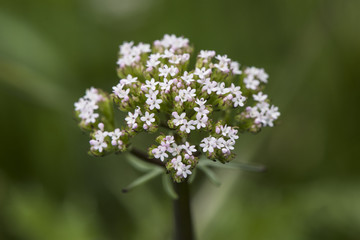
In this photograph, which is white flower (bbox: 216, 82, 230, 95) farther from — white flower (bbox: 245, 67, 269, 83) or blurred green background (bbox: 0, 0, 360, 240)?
blurred green background (bbox: 0, 0, 360, 240)

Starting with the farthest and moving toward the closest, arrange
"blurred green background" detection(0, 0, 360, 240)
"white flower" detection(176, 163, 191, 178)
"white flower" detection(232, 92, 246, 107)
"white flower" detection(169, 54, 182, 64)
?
"blurred green background" detection(0, 0, 360, 240) → "white flower" detection(169, 54, 182, 64) → "white flower" detection(232, 92, 246, 107) → "white flower" detection(176, 163, 191, 178)

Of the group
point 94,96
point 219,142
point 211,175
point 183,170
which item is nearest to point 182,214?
point 211,175

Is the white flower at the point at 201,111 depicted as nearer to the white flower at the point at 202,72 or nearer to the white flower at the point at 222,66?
the white flower at the point at 202,72

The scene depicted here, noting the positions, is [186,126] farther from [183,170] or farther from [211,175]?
[211,175]

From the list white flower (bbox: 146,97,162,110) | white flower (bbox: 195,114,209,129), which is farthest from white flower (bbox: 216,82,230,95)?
white flower (bbox: 146,97,162,110)
